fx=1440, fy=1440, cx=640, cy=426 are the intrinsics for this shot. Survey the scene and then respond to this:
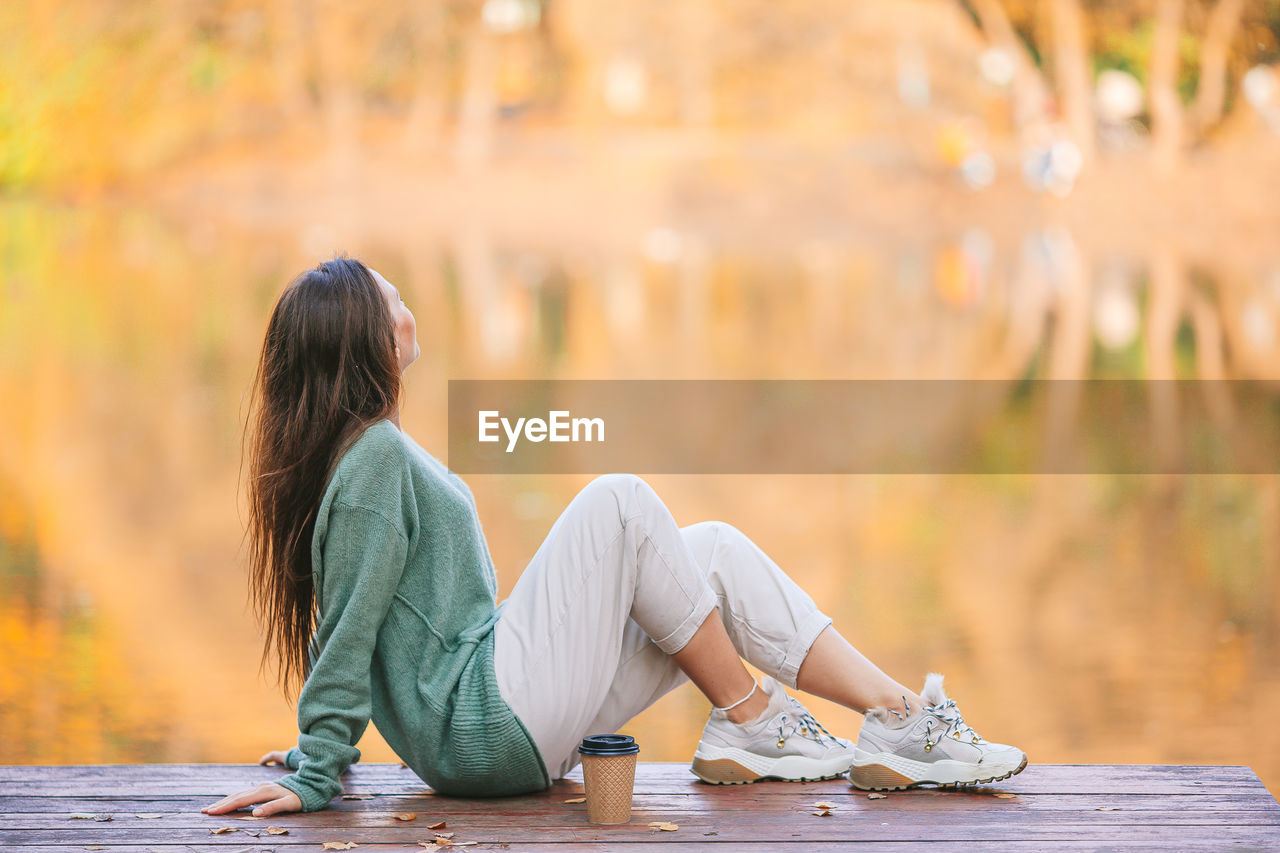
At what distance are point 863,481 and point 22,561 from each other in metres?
3.39

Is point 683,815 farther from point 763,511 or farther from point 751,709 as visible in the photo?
point 763,511

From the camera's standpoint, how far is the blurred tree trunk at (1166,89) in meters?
14.7

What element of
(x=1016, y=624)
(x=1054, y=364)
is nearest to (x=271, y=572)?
(x=1016, y=624)

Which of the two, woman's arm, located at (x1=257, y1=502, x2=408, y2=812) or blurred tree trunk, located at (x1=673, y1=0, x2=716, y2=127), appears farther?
blurred tree trunk, located at (x1=673, y1=0, x2=716, y2=127)

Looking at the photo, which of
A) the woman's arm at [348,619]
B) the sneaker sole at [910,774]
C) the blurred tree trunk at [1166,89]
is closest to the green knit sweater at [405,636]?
the woman's arm at [348,619]

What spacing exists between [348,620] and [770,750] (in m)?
0.51

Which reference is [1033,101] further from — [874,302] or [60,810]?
[60,810]

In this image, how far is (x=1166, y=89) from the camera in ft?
49.6

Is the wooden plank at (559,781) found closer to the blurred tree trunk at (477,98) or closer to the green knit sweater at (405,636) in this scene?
the green knit sweater at (405,636)

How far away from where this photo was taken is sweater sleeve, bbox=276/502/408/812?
4.83ft

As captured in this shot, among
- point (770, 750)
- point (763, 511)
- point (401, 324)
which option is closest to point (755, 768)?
point (770, 750)

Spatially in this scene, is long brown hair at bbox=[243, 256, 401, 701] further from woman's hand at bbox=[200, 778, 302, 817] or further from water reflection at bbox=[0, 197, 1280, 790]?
water reflection at bbox=[0, 197, 1280, 790]

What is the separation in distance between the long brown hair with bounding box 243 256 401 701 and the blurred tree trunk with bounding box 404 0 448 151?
15.0 meters

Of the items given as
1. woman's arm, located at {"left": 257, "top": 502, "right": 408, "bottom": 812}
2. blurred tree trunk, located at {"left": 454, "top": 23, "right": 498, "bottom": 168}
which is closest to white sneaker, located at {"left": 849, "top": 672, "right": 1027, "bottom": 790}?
woman's arm, located at {"left": 257, "top": 502, "right": 408, "bottom": 812}
